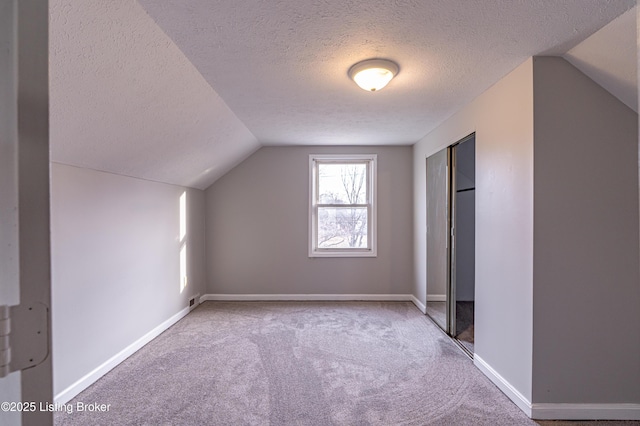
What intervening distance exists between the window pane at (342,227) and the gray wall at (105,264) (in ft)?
6.67

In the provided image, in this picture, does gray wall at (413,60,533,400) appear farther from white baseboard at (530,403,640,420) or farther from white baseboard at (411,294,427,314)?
white baseboard at (411,294,427,314)

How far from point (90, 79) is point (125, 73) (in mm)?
187

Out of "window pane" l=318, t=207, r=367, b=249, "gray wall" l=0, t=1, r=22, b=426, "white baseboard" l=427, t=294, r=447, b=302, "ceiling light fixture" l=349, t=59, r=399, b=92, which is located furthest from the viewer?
"window pane" l=318, t=207, r=367, b=249

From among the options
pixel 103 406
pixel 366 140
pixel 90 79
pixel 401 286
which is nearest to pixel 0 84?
pixel 90 79

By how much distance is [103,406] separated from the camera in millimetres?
2074

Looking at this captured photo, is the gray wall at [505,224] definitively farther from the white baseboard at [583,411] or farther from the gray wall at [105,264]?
the gray wall at [105,264]

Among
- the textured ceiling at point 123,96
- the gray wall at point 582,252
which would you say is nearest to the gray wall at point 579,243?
the gray wall at point 582,252

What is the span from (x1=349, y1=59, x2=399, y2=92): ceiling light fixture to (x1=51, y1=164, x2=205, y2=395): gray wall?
82.5 inches

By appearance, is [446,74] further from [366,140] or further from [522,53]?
[366,140]

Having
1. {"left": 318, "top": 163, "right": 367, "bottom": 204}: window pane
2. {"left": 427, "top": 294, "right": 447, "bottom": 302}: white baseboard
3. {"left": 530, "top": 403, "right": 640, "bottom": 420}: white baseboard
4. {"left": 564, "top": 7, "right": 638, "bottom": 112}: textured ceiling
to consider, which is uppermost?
{"left": 564, "top": 7, "right": 638, "bottom": 112}: textured ceiling

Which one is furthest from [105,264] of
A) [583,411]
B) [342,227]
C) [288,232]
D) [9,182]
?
[583,411]

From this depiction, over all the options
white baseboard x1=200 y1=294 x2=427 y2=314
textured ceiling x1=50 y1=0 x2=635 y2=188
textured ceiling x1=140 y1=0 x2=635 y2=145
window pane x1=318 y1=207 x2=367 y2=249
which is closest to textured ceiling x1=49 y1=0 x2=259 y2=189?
textured ceiling x1=50 y1=0 x2=635 y2=188

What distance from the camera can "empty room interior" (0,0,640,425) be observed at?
Answer: 1413 mm

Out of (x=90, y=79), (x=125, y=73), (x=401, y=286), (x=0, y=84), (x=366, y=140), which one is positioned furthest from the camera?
(x=401, y=286)
